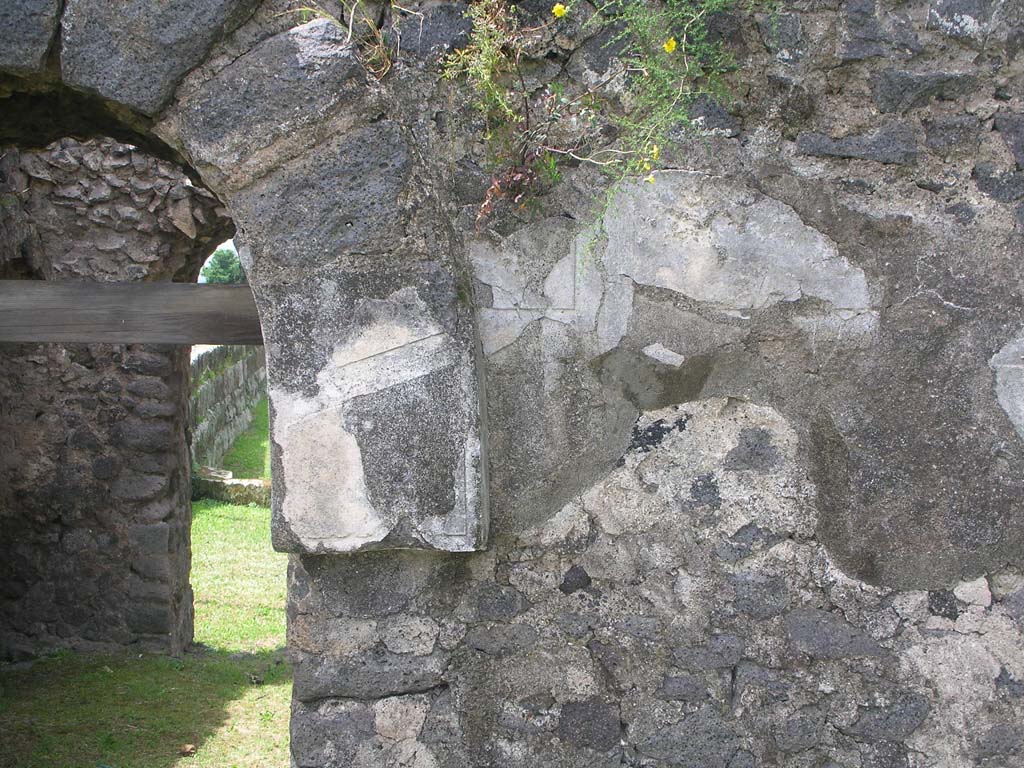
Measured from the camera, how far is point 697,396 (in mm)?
2252

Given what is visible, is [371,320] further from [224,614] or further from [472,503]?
[224,614]

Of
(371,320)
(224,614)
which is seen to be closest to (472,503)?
(371,320)

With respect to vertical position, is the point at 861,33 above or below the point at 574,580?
above

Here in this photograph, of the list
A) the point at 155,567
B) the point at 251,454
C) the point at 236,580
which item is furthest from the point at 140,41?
the point at 251,454

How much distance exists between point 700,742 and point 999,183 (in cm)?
137

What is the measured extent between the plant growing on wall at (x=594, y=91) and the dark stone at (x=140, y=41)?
20.6 inches

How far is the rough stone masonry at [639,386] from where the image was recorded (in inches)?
84.7

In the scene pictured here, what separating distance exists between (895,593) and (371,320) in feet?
4.21

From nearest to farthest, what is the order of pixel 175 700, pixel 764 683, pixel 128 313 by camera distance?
pixel 764 683
pixel 128 313
pixel 175 700

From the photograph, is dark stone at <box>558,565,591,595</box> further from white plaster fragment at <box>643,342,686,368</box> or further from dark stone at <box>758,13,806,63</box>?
dark stone at <box>758,13,806,63</box>

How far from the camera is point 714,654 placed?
2.23m

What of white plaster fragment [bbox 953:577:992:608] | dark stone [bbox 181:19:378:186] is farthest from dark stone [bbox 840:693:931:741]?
dark stone [bbox 181:19:378:186]

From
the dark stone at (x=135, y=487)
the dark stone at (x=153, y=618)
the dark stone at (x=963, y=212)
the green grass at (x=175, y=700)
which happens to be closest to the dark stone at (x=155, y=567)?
the dark stone at (x=153, y=618)

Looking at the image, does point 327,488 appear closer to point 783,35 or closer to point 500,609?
point 500,609
